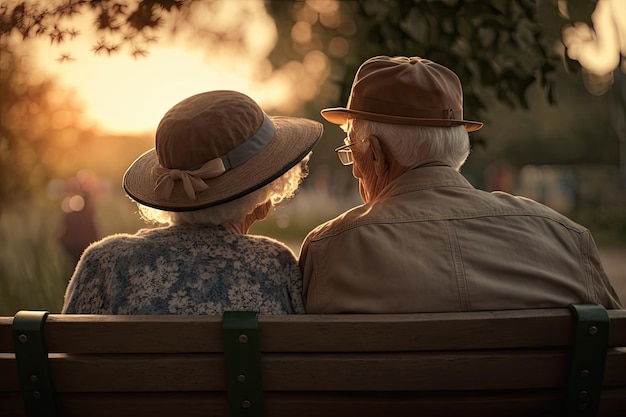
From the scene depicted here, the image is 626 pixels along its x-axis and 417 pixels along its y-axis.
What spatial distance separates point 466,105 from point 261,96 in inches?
50.7

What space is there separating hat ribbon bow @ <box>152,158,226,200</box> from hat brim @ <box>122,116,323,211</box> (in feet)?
0.07

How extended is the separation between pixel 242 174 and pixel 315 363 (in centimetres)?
50

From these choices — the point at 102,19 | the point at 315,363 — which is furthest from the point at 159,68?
the point at 315,363

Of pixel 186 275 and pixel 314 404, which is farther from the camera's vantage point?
pixel 186 275

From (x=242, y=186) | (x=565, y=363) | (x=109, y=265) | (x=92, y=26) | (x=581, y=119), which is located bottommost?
(x=581, y=119)

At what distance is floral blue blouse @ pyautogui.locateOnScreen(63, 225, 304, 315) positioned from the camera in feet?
5.45

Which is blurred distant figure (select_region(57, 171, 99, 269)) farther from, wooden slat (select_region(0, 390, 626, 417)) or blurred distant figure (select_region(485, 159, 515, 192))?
blurred distant figure (select_region(485, 159, 515, 192))

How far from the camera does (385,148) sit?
1938 mm

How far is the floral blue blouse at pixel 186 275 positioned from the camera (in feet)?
5.45

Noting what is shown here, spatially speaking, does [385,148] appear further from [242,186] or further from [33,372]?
[33,372]

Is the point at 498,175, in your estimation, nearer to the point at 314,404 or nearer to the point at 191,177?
the point at 191,177

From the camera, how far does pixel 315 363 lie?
1.46 meters

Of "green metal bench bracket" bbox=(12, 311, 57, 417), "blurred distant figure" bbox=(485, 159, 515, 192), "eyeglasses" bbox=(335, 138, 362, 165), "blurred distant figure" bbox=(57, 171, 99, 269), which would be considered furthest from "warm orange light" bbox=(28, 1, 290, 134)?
"blurred distant figure" bbox=(485, 159, 515, 192)

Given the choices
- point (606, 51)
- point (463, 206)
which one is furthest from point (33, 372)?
point (606, 51)
